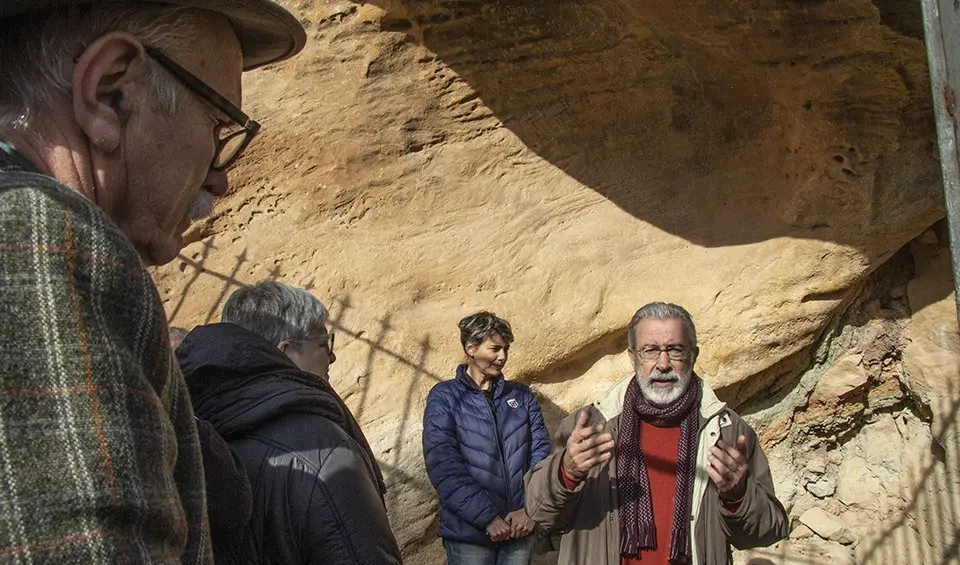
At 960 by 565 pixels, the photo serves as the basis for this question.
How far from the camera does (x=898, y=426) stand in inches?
229

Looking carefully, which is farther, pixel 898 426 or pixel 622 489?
pixel 898 426

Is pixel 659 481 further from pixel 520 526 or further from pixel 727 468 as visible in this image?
pixel 520 526

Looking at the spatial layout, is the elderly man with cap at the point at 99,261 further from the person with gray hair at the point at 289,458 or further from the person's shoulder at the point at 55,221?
the person with gray hair at the point at 289,458

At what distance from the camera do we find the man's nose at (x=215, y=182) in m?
1.17

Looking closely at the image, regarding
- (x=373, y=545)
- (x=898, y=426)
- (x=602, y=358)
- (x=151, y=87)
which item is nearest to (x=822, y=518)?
(x=898, y=426)

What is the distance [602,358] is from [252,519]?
175 inches

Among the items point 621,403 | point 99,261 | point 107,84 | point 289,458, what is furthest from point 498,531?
point 99,261

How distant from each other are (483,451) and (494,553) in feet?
1.61

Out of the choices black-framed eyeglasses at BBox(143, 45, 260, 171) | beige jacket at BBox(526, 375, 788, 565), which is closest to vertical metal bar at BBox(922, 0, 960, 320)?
black-framed eyeglasses at BBox(143, 45, 260, 171)

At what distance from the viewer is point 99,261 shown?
27.9 inches

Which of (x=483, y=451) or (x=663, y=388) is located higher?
(x=663, y=388)

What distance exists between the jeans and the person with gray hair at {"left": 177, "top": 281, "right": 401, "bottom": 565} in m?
2.36

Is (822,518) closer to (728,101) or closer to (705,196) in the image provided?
(705,196)

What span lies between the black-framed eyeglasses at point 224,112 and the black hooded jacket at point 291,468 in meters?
0.77
